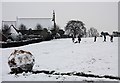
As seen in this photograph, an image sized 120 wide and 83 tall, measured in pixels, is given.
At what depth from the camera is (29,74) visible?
22438 millimetres

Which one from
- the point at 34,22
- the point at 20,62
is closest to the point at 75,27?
the point at 34,22

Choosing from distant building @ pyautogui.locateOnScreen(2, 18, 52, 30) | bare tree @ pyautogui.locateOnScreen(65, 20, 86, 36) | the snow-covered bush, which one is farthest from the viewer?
bare tree @ pyautogui.locateOnScreen(65, 20, 86, 36)

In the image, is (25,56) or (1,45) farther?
(1,45)

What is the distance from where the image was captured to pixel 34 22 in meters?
112

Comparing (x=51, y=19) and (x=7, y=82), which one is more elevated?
(x=51, y=19)

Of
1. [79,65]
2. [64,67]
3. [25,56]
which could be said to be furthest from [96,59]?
[25,56]

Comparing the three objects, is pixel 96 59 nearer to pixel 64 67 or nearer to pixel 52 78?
pixel 64 67

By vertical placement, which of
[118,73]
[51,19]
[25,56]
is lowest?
[118,73]

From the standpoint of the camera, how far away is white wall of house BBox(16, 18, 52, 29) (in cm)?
11020

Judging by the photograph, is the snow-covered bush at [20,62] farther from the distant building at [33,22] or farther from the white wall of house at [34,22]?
the white wall of house at [34,22]

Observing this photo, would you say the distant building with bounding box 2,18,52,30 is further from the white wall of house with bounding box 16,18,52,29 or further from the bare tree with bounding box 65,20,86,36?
the bare tree with bounding box 65,20,86,36

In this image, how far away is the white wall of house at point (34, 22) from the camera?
11020 centimetres

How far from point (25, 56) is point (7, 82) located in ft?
15.5

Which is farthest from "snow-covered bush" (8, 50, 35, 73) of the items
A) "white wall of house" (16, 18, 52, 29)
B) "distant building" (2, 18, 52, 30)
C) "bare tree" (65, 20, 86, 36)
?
"bare tree" (65, 20, 86, 36)
